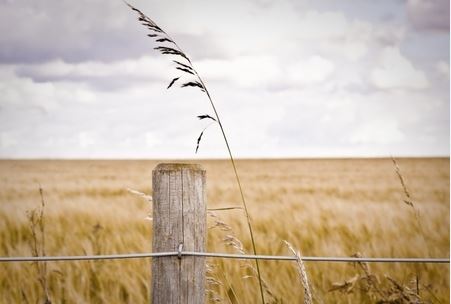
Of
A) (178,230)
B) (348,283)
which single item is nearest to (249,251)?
(348,283)

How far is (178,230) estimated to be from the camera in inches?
55.7

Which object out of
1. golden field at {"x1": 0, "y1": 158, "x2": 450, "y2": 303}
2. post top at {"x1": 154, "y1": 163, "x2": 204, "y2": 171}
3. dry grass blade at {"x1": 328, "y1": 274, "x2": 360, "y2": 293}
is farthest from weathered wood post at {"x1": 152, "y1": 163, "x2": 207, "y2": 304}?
dry grass blade at {"x1": 328, "y1": 274, "x2": 360, "y2": 293}

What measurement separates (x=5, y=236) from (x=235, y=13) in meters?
2.96

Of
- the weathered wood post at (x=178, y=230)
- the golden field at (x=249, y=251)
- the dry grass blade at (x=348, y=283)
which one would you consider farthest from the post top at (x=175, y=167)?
the dry grass blade at (x=348, y=283)

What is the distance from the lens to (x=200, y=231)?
144 centimetres

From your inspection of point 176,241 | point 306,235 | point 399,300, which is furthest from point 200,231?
point 306,235

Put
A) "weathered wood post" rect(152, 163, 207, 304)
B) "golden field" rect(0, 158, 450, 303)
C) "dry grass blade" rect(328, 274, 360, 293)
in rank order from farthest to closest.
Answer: "golden field" rect(0, 158, 450, 303)
"dry grass blade" rect(328, 274, 360, 293)
"weathered wood post" rect(152, 163, 207, 304)

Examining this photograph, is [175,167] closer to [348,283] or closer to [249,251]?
[348,283]

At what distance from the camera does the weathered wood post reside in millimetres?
1408

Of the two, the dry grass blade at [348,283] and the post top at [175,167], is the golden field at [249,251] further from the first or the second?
the post top at [175,167]

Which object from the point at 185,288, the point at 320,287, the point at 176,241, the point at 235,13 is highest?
the point at 235,13

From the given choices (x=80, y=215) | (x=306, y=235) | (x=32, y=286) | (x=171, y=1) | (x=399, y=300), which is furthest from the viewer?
(x=80, y=215)

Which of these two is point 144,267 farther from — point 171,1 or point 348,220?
point 348,220

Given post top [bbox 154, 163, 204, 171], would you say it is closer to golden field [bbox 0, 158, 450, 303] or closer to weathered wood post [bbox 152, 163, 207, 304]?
weathered wood post [bbox 152, 163, 207, 304]
